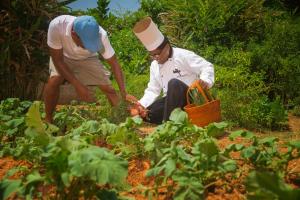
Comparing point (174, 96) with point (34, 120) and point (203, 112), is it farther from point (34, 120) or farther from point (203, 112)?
point (34, 120)

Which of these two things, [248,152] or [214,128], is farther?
[214,128]

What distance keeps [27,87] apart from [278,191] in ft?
17.1

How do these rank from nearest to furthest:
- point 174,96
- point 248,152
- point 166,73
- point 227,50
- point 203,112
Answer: point 248,152 < point 203,112 < point 174,96 < point 166,73 < point 227,50

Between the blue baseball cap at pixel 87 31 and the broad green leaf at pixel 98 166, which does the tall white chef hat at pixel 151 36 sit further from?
the broad green leaf at pixel 98 166

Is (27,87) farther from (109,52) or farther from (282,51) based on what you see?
(282,51)

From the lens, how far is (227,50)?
716cm

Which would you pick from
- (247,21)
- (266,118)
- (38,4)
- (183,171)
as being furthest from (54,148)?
(247,21)

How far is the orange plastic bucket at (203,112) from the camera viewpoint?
3.67 metres

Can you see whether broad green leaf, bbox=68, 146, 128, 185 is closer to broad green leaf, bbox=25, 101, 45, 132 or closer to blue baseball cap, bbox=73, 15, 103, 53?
broad green leaf, bbox=25, 101, 45, 132

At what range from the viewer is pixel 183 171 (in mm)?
1935

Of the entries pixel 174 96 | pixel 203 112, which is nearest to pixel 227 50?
pixel 174 96

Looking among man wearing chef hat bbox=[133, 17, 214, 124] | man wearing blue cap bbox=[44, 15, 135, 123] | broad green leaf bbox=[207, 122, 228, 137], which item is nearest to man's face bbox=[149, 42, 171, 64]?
man wearing chef hat bbox=[133, 17, 214, 124]

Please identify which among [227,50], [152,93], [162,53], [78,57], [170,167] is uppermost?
[170,167]

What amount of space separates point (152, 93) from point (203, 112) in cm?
108
